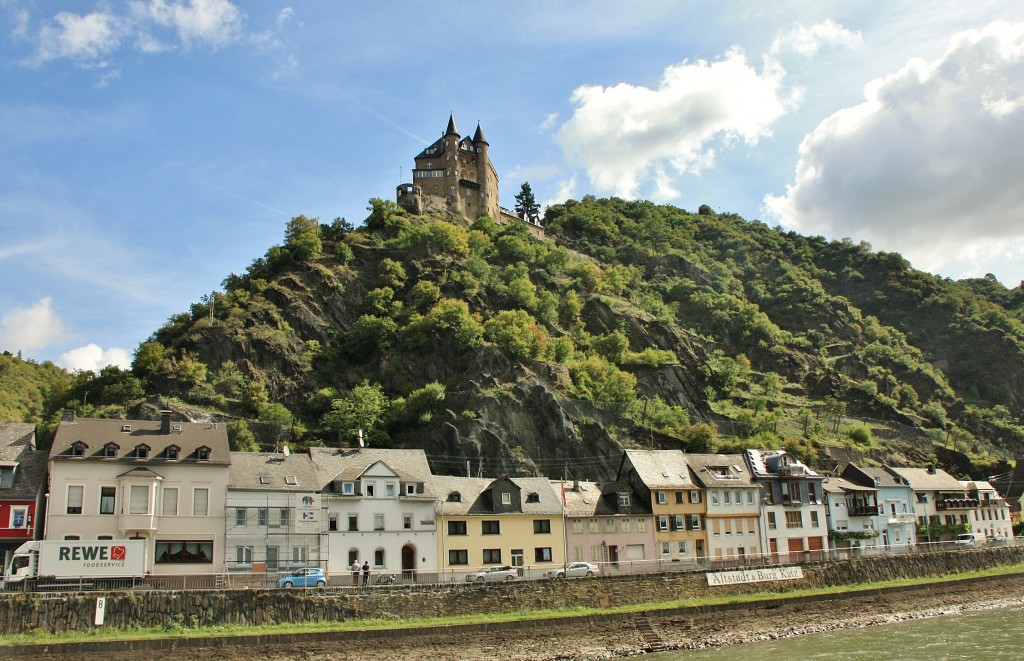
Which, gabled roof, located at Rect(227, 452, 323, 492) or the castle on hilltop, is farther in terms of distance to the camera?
the castle on hilltop

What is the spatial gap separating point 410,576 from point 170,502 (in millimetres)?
14610

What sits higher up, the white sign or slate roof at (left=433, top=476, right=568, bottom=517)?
slate roof at (left=433, top=476, right=568, bottom=517)

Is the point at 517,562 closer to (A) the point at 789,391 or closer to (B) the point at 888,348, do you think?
(A) the point at 789,391

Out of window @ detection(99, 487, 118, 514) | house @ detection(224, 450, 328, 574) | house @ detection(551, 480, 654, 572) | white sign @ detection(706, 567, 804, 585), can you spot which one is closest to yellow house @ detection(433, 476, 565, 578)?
house @ detection(551, 480, 654, 572)

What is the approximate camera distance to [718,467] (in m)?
67.0

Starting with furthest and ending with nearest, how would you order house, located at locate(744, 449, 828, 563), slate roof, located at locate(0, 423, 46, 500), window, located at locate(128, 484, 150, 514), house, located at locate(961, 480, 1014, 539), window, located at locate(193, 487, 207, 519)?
house, located at locate(961, 480, 1014, 539), house, located at locate(744, 449, 828, 563), window, located at locate(193, 487, 207, 519), window, located at locate(128, 484, 150, 514), slate roof, located at locate(0, 423, 46, 500)

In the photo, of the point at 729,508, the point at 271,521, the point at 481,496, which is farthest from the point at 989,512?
the point at 271,521

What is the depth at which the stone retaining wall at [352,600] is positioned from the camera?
121 ft

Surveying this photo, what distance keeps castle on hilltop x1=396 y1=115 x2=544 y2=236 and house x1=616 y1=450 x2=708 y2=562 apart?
7824 centimetres

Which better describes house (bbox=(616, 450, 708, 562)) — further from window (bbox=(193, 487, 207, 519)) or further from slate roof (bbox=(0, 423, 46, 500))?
slate roof (bbox=(0, 423, 46, 500))

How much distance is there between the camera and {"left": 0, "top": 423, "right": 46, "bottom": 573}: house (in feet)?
153

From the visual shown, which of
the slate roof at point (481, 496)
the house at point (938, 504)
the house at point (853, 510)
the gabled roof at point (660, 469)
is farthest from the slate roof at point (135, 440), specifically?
the house at point (938, 504)

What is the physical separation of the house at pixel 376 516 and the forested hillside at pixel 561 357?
18.8 metres

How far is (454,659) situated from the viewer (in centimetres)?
3978
